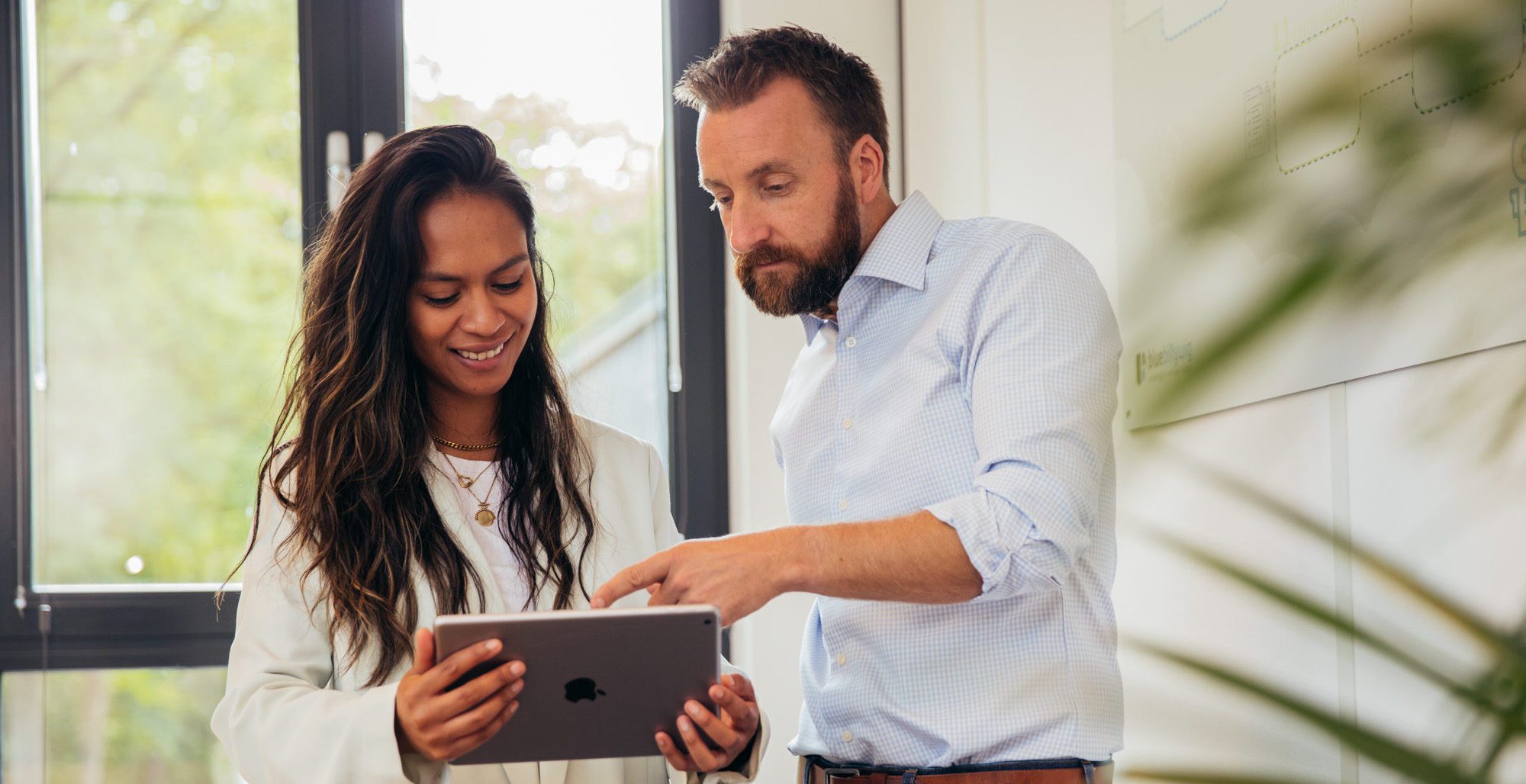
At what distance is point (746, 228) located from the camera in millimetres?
1730

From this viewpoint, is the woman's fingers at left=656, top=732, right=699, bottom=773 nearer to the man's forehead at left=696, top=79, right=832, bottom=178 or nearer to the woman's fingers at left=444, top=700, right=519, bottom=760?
the woman's fingers at left=444, top=700, right=519, bottom=760

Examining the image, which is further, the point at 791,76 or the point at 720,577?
the point at 791,76

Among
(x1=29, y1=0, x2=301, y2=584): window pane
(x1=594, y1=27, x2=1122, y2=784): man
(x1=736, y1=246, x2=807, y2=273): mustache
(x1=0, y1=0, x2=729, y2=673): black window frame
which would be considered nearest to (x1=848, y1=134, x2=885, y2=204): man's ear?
(x1=594, y1=27, x2=1122, y2=784): man

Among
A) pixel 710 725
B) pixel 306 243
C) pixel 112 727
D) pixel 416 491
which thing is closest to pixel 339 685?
pixel 416 491

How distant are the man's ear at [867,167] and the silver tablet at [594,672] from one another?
72 cm

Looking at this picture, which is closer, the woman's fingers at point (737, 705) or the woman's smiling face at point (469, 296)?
the woman's fingers at point (737, 705)

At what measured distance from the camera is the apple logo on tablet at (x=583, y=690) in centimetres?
132

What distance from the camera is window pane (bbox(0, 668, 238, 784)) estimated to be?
2.81 meters

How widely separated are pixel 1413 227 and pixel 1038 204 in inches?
88.3

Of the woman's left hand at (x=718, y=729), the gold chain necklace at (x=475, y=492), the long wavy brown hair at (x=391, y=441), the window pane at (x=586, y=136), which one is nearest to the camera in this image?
the woman's left hand at (x=718, y=729)

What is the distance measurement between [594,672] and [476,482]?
19.9 inches

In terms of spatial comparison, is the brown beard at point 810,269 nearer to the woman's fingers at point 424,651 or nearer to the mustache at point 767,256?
the mustache at point 767,256

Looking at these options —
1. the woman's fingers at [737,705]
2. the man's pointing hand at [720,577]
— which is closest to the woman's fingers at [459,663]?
the man's pointing hand at [720,577]

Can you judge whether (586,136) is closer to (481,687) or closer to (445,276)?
(445,276)
